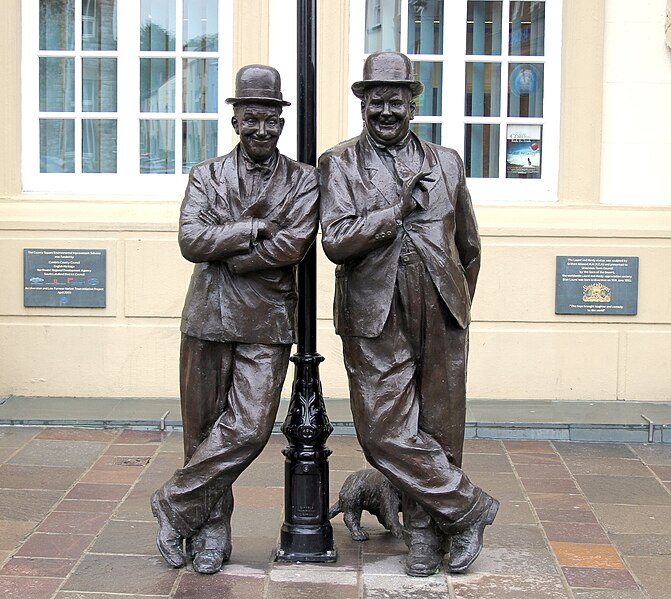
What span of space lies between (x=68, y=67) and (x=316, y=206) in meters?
5.02

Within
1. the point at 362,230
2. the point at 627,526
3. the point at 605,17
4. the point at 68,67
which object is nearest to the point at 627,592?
the point at 627,526

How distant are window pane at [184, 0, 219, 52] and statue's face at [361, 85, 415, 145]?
182 inches

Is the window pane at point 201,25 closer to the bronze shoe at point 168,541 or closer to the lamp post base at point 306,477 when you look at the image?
the lamp post base at point 306,477

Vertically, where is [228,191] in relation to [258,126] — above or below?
below

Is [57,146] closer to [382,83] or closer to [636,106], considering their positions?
[636,106]

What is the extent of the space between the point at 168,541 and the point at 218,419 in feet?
1.96

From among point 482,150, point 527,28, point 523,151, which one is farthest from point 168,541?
point 527,28

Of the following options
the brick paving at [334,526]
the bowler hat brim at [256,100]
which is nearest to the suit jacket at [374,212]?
the bowler hat brim at [256,100]

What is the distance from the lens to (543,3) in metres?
9.88

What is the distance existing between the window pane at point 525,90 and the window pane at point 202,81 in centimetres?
232

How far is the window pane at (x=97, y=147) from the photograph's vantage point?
10.0 meters

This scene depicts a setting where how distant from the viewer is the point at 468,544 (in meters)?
5.69

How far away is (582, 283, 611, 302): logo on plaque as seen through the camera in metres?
9.56

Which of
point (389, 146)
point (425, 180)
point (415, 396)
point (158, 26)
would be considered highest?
point (158, 26)
